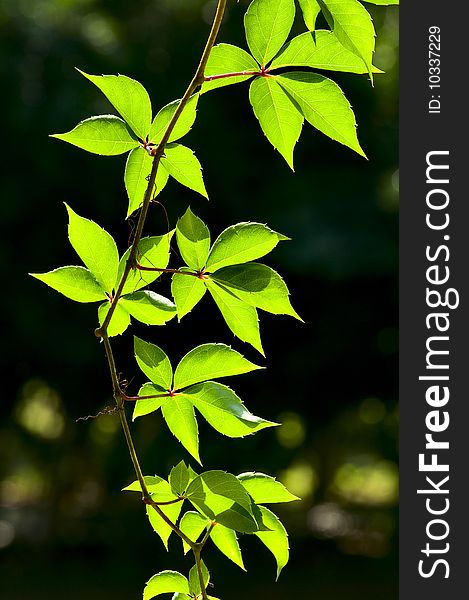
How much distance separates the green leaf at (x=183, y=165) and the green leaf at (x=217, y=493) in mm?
91

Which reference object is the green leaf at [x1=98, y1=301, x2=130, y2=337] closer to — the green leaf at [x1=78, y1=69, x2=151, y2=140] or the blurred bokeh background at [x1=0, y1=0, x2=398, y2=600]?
the green leaf at [x1=78, y1=69, x2=151, y2=140]

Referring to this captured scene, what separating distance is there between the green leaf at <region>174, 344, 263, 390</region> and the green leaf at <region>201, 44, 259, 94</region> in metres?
0.08

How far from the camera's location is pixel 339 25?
25 cm

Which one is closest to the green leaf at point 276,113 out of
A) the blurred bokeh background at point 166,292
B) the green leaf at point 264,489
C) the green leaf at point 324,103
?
the green leaf at point 324,103

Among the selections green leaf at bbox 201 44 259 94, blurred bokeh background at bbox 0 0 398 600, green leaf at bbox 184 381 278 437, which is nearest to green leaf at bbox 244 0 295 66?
green leaf at bbox 201 44 259 94

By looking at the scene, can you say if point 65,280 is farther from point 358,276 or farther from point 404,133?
point 358,276

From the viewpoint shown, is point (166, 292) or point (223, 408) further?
point (166, 292)

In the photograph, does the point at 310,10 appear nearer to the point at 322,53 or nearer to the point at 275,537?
the point at 322,53

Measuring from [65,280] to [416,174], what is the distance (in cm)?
147

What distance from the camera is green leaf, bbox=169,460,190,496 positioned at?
288mm

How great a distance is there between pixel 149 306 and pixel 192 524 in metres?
0.08

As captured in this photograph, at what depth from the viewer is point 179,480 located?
0.29 metres

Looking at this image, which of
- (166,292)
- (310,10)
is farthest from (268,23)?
(166,292)

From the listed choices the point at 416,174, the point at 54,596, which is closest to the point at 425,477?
the point at 416,174
